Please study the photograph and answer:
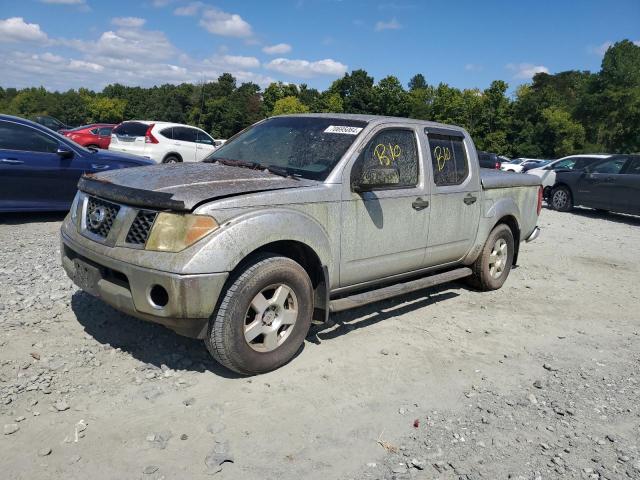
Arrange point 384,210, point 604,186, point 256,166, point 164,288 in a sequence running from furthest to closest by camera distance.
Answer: point 604,186
point 384,210
point 256,166
point 164,288

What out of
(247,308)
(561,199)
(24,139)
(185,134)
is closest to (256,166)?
(247,308)

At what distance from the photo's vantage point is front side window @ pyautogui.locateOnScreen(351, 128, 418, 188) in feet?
13.7

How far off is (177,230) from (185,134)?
13.5 metres

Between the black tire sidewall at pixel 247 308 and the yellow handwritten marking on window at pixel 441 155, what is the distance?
6.86ft

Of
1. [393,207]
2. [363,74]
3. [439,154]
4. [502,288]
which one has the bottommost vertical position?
[502,288]

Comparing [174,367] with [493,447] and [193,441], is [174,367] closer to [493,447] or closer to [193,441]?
[193,441]

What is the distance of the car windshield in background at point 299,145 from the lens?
167 inches

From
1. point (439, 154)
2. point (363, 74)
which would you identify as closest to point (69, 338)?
point (439, 154)

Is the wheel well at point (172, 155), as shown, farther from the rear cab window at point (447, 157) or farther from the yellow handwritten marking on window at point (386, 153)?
the yellow handwritten marking on window at point (386, 153)

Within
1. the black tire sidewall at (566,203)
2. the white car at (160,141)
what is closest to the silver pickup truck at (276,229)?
the black tire sidewall at (566,203)

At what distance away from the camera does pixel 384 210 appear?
444 centimetres

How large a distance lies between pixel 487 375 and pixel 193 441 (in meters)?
2.28

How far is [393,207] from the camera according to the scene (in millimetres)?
4523

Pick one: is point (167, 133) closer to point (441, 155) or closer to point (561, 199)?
point (561, 199)
